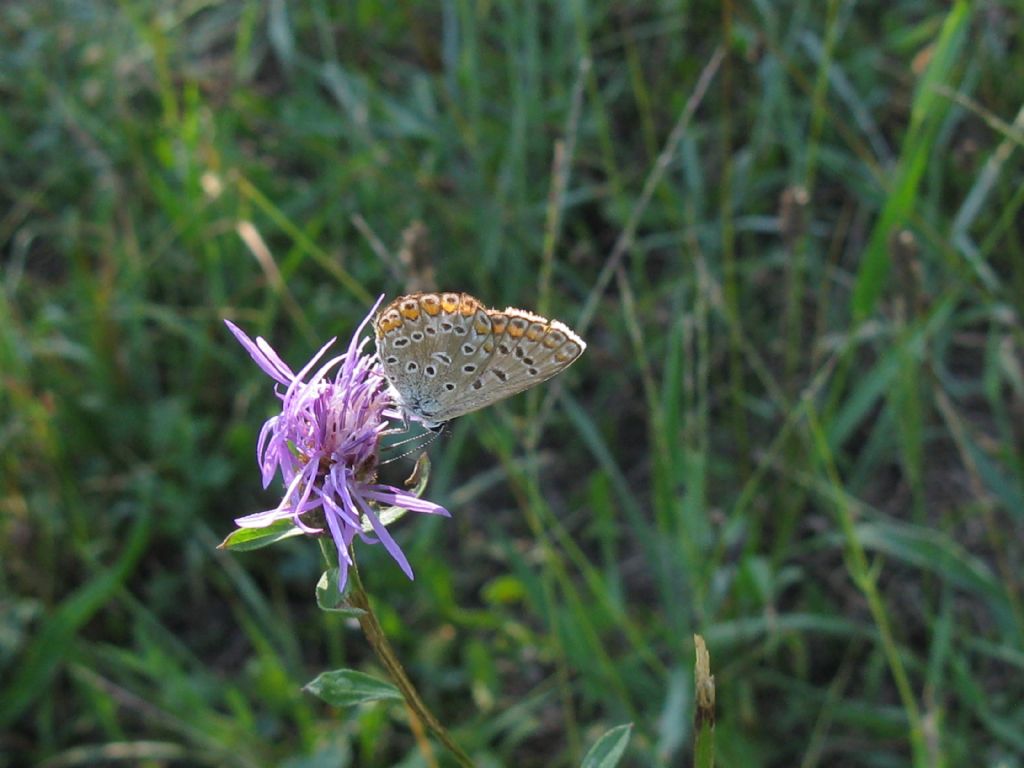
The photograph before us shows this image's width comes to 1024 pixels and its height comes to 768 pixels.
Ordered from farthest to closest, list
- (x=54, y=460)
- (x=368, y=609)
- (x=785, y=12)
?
(x=785, y=12) < (x=54, y=460) < (x=368, y=609)

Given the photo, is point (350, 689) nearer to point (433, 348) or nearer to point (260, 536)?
point (260, 536)

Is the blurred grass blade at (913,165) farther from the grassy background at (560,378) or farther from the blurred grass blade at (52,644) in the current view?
the blurred grass blade at (52,644)

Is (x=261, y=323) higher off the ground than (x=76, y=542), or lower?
higher

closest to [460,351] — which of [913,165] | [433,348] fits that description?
[433,348]

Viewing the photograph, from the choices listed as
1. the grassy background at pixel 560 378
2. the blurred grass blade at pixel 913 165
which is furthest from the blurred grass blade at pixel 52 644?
the blurred grass blade at pixel 913 165

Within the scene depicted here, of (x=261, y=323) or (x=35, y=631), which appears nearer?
(x=35, y=631)

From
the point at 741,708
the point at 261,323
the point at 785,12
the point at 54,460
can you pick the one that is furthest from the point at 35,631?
the point at 785,12

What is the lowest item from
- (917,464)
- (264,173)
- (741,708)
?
(741,708)

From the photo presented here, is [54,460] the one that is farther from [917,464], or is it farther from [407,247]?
[917,464]
